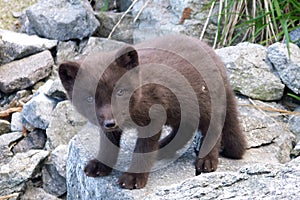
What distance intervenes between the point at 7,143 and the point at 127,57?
8.45 feet

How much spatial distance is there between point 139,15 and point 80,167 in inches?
124

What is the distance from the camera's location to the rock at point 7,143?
5910mm

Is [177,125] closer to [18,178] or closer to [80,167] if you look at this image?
[80,167]

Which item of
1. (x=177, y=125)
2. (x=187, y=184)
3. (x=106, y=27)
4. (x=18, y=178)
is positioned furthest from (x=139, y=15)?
(x=187, y=184)

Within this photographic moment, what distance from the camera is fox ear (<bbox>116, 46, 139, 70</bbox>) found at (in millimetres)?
3875

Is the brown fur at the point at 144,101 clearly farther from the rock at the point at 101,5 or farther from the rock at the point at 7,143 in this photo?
the rock at the point at 101,5

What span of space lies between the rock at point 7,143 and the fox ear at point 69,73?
2.12 meters

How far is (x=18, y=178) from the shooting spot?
5363 mm

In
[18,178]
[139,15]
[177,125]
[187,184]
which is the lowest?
[18,178]

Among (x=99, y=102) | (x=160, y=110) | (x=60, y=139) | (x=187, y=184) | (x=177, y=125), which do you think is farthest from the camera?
(x=60, y=139)

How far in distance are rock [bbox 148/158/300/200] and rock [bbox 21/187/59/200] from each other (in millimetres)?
2280

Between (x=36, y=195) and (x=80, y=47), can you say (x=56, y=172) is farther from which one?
(x=80, y=47)

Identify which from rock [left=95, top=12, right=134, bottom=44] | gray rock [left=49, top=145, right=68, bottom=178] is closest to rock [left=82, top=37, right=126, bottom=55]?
rock [left=95, top=12, right=134, bottom=44]

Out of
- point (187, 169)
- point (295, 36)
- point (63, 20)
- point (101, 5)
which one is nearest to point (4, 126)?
point (63, 20)
